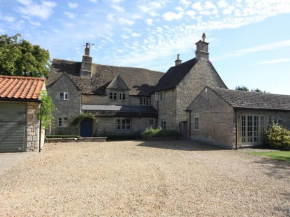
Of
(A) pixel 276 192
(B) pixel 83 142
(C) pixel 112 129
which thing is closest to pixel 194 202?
(A) pixel 276 192

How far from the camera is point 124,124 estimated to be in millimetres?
24672

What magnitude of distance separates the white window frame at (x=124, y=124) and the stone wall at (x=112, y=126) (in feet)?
0.84

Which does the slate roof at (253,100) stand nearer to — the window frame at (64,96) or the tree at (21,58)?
the window frame at (64,96)

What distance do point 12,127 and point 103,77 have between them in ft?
56.1

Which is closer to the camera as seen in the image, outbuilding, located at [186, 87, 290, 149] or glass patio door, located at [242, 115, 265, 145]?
outbuilding, located at [186, 87, 290, 149]

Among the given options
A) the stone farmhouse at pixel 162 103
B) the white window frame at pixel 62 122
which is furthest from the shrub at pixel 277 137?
the white window frame at pixel 62 122

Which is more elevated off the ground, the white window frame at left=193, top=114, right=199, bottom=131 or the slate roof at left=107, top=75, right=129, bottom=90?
the slate roof at left=107, top=75, right=129, bottom=90

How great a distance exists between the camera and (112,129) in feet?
78.7

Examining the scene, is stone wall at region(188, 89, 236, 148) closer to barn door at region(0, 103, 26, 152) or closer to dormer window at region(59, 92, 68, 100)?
dormer window at region(59, 92, 68, 100)

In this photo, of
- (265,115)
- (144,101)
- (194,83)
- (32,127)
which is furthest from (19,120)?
(194,83)

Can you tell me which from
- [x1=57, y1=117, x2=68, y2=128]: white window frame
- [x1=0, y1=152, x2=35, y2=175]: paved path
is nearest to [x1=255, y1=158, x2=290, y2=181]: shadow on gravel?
[x1=0, y1=152, x2=35, y2=175]: paved path

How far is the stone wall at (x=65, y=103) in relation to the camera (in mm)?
22125

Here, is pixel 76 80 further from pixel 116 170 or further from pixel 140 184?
pixel 140 184

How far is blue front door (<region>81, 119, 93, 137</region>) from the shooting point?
75.8 feet
